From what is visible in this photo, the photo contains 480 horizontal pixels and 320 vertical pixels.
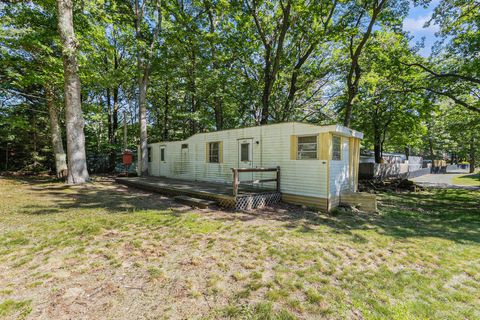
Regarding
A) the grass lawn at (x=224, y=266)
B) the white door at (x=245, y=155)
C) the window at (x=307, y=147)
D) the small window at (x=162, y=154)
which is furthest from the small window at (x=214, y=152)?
the grass lawn at (x=224, y=266)

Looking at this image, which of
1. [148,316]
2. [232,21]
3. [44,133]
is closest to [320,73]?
[232,21]

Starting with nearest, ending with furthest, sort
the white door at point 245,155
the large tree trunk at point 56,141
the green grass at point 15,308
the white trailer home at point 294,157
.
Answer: the green grass at point 15,308 → the white trailer home at point 294,157 → the white door at point 245,155 → the large tree trunk at point 56,141

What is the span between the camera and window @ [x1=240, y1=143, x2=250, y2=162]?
915cm

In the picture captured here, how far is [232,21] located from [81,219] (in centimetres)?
1356

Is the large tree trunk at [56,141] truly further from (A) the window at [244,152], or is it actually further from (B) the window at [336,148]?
(B) the window at [336,148]

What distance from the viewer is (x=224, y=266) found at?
3.21 meters

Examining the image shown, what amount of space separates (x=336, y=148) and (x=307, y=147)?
1.07 metres

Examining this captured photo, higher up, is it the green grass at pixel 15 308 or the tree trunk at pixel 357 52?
the tree trunk at pixel 357 52

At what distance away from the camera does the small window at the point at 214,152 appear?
33.8 ft

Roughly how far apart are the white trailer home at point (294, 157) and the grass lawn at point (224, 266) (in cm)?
166

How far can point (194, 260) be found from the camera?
3326 mm

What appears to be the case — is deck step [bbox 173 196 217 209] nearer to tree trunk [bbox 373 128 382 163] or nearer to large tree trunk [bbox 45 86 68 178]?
large tree trunk [bbox 45 86 68 178]

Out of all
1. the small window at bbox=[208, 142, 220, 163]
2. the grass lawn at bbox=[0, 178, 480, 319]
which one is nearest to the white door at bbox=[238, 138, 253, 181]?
the small window at bbox=[208, 142, 220, 163]

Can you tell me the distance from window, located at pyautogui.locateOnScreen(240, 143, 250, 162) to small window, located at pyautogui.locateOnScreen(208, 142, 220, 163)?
140 cm
